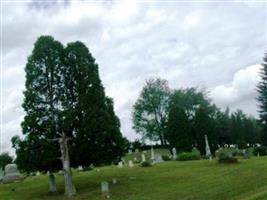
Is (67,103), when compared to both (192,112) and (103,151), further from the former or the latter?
(192,112)

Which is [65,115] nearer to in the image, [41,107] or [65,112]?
[65,112]

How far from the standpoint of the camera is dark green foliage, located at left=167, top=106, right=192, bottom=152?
5797 cm

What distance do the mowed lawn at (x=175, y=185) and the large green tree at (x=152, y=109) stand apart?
3894 centimetres

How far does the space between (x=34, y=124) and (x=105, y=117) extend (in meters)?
4.35

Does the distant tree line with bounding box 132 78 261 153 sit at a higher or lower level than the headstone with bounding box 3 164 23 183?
higher

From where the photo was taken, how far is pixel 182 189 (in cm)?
2488

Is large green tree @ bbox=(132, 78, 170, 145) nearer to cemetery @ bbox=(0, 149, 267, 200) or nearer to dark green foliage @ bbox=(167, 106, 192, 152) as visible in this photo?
dark green foliage @ bbox=(167, 106, 192, 152)

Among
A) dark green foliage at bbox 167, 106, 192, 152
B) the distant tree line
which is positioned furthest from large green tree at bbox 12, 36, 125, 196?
the distant tree line

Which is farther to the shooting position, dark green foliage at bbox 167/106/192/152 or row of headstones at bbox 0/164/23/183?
dark green foliage at bbox 167/106/192/152

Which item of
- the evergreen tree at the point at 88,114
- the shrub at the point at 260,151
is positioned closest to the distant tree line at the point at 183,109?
the shrub at the point at 260,151

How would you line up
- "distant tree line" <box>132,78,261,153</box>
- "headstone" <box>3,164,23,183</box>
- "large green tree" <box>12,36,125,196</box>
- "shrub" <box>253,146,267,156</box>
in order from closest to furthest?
1. "large green tree" <box>12,36,125,196</box>
2. "headstone" <box>3,164,23,183</box>
3. "shrub" <box>253,146,267,156</box>
4. "distant tree line" <box>132,78,261,153</box>

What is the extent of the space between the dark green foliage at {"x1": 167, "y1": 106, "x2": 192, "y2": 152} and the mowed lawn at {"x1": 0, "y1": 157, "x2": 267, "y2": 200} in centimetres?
2082

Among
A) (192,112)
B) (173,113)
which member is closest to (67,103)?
(173,113)

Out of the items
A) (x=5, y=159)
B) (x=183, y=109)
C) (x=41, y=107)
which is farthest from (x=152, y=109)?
(x=41, y=107)
